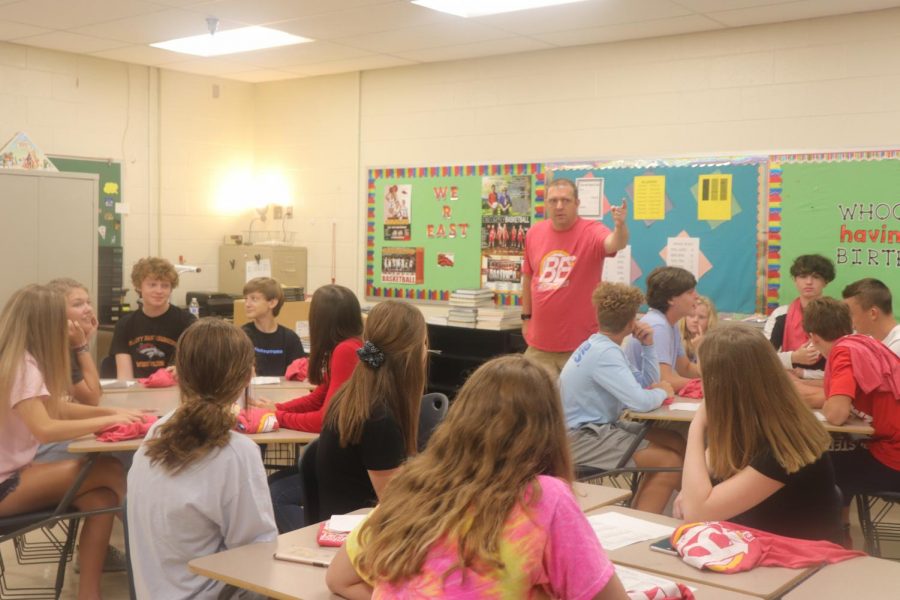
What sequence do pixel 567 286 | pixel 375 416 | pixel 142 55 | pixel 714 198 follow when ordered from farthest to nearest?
pixel 142 55 → pixel 714 198 → pixel 567 286 → pixel 375 416

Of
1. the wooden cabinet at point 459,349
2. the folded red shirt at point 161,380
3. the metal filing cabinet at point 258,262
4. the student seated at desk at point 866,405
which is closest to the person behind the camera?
the student seated at desk at point 866,405

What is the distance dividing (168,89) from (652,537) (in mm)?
6305

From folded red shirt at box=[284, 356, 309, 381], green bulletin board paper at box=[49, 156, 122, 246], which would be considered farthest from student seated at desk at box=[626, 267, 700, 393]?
green bulletin board paper at box=[49, 156, 122, 246]

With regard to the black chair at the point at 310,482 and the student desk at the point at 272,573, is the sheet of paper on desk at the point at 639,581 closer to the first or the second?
the student desk at the point at 272,573

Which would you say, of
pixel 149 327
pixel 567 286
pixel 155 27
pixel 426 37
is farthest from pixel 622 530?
pixel 155 27

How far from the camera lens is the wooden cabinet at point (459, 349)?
6504 millimetres

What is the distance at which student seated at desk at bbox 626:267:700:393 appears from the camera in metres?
4.59

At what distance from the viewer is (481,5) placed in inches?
218

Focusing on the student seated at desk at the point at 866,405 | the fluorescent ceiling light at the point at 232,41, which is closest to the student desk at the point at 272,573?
the student seated at desk at the point at 866,405

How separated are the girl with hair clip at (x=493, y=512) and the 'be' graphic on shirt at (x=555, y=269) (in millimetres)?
3568

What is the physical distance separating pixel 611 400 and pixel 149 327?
7.90 feet

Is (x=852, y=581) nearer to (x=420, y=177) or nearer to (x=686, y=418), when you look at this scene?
(x=686, y=418)

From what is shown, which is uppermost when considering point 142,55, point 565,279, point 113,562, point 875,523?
point 142,55

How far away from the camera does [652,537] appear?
2.39 m
